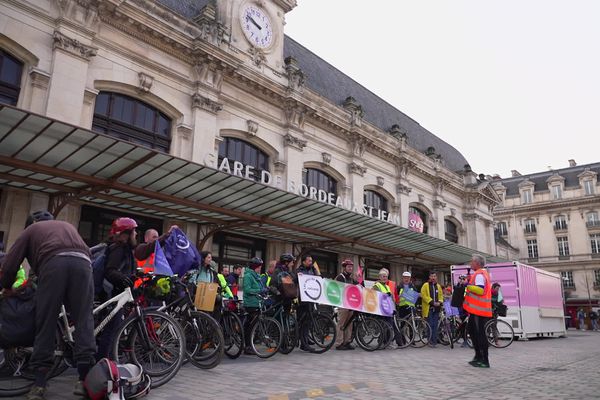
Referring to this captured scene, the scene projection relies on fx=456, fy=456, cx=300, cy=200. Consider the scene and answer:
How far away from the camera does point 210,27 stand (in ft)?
56.2

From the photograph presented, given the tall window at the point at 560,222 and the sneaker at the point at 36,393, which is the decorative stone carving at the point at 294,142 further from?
the tall window at the point at 560,222

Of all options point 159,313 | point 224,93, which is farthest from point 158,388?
point 224,93

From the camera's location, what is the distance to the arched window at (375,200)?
24922 millimetres

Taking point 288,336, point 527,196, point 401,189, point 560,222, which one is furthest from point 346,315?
point 527,196

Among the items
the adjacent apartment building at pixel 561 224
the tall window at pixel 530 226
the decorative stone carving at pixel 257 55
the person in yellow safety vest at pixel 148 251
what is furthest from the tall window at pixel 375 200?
the tall window at pixel 530 226

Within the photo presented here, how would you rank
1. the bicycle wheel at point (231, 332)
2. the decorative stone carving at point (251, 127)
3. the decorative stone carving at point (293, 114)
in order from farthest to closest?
the decorative stone carving at point (293, 114) → the decorative stone carving at point (251, 127) → the bicycle wheel at point (231, 332)

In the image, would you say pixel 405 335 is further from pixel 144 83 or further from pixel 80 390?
pixel 144 83

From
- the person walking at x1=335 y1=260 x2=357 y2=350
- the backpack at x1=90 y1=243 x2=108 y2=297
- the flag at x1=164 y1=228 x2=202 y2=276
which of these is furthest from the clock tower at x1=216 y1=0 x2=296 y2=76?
the backpack at x1=90 y1=243 x2=108 y2=297

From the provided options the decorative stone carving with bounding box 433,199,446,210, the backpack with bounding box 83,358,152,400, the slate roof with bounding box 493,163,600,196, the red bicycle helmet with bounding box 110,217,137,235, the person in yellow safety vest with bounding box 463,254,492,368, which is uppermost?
the slate roof with bounding box 493,163,600,196

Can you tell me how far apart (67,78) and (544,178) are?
6084 centimetres

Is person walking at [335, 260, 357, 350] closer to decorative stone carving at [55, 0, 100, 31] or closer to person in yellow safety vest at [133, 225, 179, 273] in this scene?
person in yellow safety vest at [133, 225, 179, 273]

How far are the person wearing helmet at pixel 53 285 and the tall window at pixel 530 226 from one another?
62.7m

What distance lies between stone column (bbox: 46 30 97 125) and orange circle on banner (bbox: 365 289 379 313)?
931 centimetres

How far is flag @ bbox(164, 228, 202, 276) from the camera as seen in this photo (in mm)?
6568
